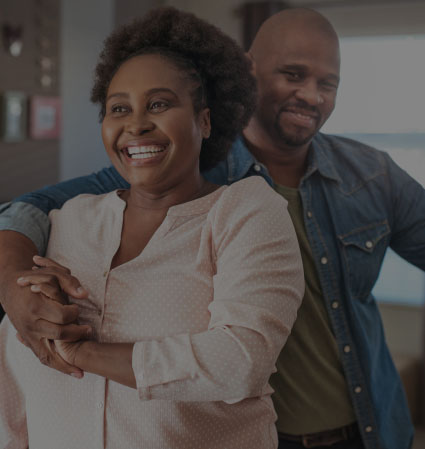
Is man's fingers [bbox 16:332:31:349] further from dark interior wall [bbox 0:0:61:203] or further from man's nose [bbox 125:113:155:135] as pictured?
dark interior wall [bbox 0:0:61:203]

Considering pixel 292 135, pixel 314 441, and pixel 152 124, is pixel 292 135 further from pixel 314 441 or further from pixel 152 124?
pixel 314 441

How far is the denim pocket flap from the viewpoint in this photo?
152 cm

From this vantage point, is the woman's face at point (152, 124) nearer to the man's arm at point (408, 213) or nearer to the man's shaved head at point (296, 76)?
the man's shaved head at point (296, 76)

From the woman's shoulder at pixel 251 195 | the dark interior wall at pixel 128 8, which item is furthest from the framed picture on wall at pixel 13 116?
the woman's shoulder at pixel 251 195

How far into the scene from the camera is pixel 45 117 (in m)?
4.18

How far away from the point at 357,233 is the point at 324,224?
79 mm

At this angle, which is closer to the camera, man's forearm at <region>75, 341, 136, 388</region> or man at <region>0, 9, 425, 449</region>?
Answer: man's forearm at <region>75, 341, 136, 388</region>

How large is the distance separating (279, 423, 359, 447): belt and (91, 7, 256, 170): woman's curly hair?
2.00 ft

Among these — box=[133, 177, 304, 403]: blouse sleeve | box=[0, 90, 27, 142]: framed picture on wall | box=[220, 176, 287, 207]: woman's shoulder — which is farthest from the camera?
box=[0, 90, 27, 142]: framed picture on wall

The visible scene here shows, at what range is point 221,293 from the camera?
102 cm

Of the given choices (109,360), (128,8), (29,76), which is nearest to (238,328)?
(109,360)

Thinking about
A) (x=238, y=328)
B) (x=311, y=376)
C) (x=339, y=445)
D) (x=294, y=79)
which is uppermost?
(x=294, y=79)

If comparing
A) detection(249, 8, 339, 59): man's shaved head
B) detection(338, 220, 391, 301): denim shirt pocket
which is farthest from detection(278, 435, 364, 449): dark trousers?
detection(249, 8, 339, 59): man's shaved head

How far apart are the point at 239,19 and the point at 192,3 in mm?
405
